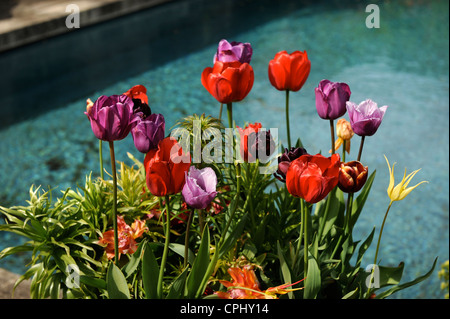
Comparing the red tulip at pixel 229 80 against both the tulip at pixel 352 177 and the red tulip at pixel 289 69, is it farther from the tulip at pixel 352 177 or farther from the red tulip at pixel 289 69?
the tulip at pixel 352 177

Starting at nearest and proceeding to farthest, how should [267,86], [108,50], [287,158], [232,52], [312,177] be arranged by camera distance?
[312,177]
[287,158]
[232,52]
[267,86]
[108,50]

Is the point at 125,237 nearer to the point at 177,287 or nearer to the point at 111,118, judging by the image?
the point at 177,287

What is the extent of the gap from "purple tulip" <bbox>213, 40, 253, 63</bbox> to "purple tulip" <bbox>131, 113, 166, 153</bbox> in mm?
350

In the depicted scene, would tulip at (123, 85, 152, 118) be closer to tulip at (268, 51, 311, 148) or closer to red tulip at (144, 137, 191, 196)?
red tulip at (144, 137, 191, 196)

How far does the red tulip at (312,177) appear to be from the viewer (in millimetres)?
1179

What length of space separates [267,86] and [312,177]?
18.1 ft

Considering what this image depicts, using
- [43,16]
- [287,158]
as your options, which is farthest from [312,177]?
[43,16]

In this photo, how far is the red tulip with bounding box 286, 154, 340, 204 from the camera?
3.87 ft

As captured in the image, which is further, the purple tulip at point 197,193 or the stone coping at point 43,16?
the stone coping at point 43,16

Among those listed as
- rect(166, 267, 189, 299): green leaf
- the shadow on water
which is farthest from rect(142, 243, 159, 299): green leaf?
the shadow on water

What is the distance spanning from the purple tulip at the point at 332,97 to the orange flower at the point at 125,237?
69 cm

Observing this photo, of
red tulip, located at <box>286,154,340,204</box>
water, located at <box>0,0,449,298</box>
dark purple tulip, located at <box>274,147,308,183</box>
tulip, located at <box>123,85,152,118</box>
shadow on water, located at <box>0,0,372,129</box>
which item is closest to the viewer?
red tulip, located at <box>286,154,340,204</box>

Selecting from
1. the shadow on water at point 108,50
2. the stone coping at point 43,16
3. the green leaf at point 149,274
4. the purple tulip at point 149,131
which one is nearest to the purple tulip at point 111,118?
the purple tulip at point 149,131

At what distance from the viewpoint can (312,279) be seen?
4.47ft
